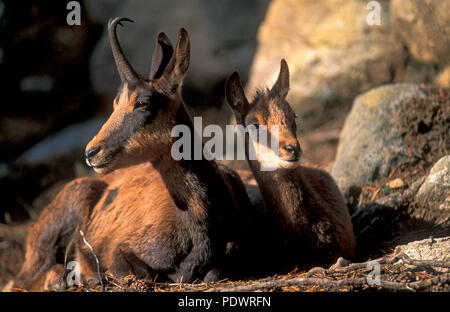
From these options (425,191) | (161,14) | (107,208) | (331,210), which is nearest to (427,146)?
(425,191)

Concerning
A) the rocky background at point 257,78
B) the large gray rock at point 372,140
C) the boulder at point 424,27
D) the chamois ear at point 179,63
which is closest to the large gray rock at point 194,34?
the rocky background at point 257,78

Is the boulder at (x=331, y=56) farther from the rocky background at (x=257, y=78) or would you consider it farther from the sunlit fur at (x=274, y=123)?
the sunlit fur at (x=274, y=123)

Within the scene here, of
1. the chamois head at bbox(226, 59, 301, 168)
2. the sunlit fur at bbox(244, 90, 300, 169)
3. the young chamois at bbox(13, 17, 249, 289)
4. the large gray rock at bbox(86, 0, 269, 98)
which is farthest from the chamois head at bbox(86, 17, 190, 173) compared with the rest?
the large gray rock at bbox(86, 0, 269, 98)

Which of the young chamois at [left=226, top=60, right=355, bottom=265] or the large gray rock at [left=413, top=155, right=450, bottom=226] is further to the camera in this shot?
the large gray rock at [left=413, top=155, right=450, bottom=226]

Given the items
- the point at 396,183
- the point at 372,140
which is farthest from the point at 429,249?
the point at 372,140

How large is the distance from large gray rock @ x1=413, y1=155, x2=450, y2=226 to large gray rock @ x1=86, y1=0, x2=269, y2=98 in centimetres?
548

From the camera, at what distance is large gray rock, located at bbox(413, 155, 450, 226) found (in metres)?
5.31

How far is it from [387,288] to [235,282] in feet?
4.36

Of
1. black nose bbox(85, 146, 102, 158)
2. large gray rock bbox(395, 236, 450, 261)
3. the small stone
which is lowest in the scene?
large gray rock bbox(395, 236, 450, 261)

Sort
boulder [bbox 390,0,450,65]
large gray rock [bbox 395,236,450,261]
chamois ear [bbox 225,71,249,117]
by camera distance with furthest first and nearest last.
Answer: boulder [bbox 390,0,450,65], chamois ear [bbox 225,71,249,117], large gray rock [bbox 395,236,450,261]

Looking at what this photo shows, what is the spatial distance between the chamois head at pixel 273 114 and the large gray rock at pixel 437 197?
1600mm

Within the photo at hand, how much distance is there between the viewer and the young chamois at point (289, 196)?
490 centimetres

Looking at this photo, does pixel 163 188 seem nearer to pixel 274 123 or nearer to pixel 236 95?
pixel 236 95

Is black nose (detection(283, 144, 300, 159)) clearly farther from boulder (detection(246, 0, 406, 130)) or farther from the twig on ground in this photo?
boulder (detection(246, 0, 406, 130))
